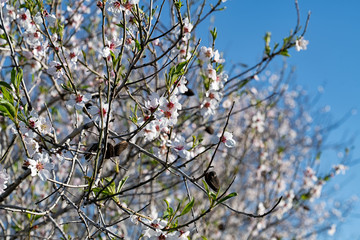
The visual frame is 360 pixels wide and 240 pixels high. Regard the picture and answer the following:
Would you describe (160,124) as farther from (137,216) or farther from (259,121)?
(259,121)

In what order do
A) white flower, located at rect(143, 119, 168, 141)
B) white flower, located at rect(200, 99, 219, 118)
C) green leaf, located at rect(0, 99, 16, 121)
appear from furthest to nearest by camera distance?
white flower, located at rect(200, 99, 219, 118) → white flower, located at rect(143, 119, 168, 141) → green leaf, located at rect(0, 99, 16, 121)

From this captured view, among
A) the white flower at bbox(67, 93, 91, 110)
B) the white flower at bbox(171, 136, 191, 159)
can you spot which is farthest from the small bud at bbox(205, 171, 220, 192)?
the white flower at bbox(67, 93, 91, 110)

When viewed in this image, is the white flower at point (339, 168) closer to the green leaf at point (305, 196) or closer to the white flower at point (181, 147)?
the green leaf at point (305, 196)

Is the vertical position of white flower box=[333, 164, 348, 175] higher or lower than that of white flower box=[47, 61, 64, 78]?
higher

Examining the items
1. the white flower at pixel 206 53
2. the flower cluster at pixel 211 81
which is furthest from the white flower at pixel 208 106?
the white flower at pixel 206 53

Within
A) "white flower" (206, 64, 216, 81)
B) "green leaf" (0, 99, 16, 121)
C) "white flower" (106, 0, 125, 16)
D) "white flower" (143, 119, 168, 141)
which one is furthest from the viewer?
"white flower" (206, 64, 216, 81)

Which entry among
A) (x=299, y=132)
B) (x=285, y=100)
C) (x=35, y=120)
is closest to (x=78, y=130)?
(x=35, y=120)

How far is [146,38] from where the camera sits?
198cm

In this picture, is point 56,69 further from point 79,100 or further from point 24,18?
point 24,18

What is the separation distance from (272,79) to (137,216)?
462 inches

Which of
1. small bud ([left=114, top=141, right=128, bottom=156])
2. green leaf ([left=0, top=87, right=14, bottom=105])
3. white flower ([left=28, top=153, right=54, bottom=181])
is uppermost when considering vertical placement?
green leaf ([left=0, top=87, right=14, bottom=105])

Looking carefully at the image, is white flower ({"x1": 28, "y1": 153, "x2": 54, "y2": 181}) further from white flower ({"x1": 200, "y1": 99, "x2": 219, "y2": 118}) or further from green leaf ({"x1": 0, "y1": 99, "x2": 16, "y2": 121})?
white flower ({"x1": 200, "y1": 99, "x2": 219, "y2": 118})

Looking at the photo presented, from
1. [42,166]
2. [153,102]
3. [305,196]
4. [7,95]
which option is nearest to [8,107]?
[7,95]

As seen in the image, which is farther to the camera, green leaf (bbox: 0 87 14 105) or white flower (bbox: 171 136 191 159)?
white flower (bbox: 171 136 191 159)
